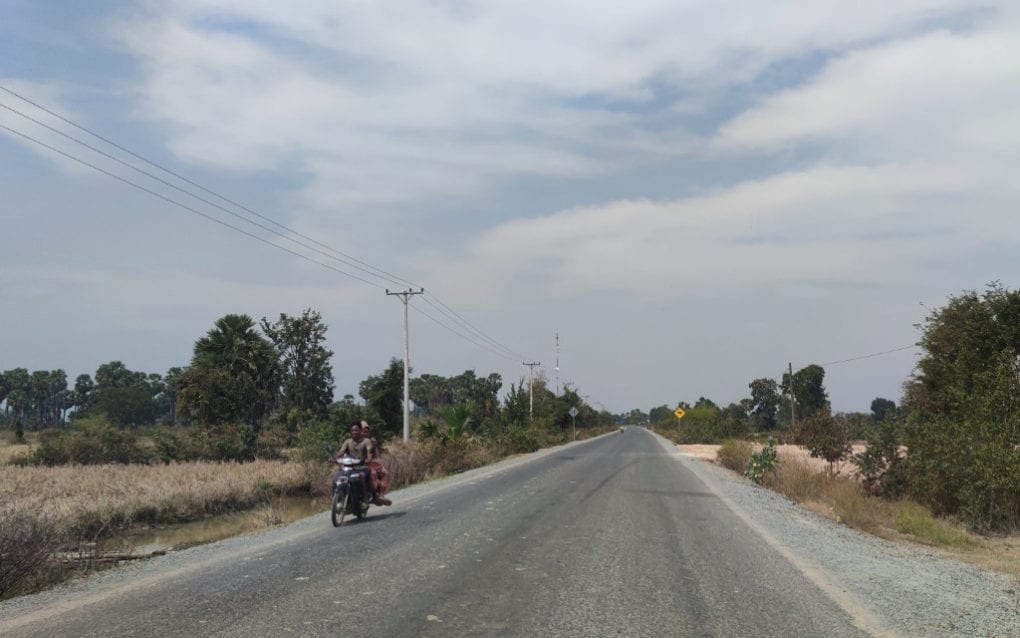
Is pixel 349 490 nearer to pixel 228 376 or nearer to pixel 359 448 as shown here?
pixel 359 448

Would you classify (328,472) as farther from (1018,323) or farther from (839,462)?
(1018,323)

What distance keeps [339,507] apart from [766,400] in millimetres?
125940

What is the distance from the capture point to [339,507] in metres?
13.9

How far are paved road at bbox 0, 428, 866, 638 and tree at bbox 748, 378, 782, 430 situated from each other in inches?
4713

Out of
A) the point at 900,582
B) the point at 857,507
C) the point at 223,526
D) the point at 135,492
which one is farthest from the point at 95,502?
the point at 900,582

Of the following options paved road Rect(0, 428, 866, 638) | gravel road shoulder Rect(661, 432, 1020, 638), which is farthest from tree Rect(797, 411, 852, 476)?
paved road Rect(0, 428, 866, 638)

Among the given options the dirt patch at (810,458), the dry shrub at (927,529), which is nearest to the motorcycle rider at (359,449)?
the dry shrub at (927,529)

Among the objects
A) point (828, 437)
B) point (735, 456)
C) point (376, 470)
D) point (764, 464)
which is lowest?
point (735, 456)

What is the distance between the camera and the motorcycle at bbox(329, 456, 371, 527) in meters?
13.9

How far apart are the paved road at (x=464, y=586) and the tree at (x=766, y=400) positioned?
393 feet

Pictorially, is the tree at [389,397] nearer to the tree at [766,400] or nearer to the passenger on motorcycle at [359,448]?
the passenger on motorcycle at [359,448]

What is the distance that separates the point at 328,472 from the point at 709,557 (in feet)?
66.3

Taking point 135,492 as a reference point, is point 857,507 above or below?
below

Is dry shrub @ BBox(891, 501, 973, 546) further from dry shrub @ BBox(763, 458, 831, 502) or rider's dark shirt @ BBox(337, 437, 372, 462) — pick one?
rider's dark shirt @ BBox(337, 437, 372, 462)
